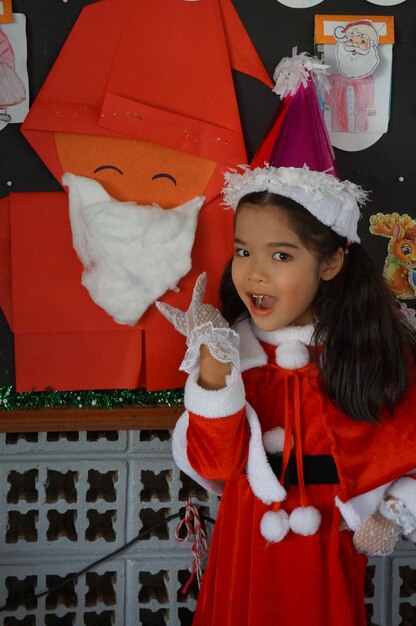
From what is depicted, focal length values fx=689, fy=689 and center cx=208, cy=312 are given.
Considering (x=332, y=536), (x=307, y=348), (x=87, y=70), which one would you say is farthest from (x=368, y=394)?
(x=87, y=70)

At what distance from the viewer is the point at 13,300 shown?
60.5 inches

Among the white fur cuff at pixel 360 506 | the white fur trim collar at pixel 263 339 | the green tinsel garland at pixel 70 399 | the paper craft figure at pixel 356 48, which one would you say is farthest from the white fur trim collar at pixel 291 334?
the paper craft figure at pixel 356 48

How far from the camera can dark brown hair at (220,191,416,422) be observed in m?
1.20

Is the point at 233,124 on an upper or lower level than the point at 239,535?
upper

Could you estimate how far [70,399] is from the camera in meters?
1.57

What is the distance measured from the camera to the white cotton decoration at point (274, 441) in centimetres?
123

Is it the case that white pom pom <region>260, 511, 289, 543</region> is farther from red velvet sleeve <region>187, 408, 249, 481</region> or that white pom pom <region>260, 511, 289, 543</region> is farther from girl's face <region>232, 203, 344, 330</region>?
girl's face <region>232, 203, 344, 330</region>

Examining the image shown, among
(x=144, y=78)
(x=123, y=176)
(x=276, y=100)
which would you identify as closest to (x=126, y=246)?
(x=123, y=176)

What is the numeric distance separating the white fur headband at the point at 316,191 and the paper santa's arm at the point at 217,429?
1.01 ft

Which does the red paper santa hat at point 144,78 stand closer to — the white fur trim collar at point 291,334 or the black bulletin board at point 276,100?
the black bulletin board at point 276,100

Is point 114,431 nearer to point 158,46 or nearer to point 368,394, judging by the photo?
point 368,394

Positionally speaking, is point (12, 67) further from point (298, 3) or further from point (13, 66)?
point (298, 3)

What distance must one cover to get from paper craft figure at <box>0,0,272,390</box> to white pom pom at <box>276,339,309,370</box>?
0.37 metres

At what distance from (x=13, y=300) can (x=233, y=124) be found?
63cm
